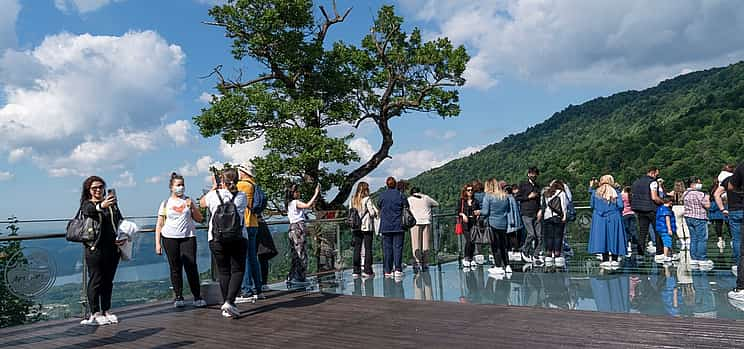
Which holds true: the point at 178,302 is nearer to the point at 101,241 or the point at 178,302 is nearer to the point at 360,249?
the point at 101,241

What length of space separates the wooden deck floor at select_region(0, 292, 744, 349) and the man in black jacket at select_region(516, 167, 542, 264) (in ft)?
15.5

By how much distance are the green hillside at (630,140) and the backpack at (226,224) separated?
1856 centimetres

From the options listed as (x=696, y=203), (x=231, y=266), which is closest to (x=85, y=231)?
(x=231, y=266)

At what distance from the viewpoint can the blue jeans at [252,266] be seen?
7.74 m

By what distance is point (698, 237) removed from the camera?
9.67 meters

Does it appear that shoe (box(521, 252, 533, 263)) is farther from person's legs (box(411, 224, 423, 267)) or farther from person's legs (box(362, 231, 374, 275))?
person's legs (box(362, 231, 374, 275))

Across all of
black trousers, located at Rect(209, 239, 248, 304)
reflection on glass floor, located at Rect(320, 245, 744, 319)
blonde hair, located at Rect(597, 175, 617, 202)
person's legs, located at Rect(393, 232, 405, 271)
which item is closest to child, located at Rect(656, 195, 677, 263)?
reflection on glass floor, located at Rect(320, 245, 744, 319)

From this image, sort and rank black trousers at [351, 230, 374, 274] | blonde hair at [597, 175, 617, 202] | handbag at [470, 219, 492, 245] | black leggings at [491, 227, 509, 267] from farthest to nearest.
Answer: handbag at [470, 219, 492, 245]
blonde hair at [597, 175, 617, 202]
black trousers at [351, 230, 374, 274]
black leggings at [491, 227, 509, 267]

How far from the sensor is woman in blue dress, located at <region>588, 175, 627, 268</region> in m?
10.4

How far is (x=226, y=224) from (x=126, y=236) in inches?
45.1

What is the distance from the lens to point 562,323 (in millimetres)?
5645

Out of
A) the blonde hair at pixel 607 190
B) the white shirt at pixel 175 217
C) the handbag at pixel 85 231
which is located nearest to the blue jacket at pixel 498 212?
the blonde hair at pixel 607 190

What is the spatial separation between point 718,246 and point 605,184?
4.59 m

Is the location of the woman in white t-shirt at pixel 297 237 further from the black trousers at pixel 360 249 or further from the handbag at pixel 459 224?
the handbag at pixel 459 224
